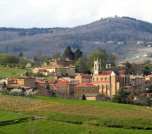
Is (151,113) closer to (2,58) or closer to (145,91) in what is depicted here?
(145,91)

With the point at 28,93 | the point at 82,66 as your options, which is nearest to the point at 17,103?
the point at 28,93

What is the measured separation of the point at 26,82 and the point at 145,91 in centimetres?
2827

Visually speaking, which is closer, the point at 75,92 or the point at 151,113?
the point at 151,113

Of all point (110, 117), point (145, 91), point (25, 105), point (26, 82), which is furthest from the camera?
point (145, 91)

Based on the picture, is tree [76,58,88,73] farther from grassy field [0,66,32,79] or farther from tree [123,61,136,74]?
grassy field [0,66,32,79]

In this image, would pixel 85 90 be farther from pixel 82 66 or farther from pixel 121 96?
pixel 82 66

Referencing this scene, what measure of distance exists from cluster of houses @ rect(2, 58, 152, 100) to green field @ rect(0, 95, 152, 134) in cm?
1543

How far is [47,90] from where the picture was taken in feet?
307

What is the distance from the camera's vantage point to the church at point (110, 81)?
10000cm

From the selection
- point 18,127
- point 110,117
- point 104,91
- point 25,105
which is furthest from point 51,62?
point 18,127

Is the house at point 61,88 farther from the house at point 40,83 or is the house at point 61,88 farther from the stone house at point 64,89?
the house at point 40,83

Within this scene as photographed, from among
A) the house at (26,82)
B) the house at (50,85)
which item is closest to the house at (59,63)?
the house at (50,85)

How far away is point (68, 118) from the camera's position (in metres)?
58.5

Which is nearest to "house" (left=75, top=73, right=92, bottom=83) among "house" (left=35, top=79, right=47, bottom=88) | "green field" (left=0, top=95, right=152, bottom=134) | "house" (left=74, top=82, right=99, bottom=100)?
"house" (left=74, top=82, right=99, bottom=100)
